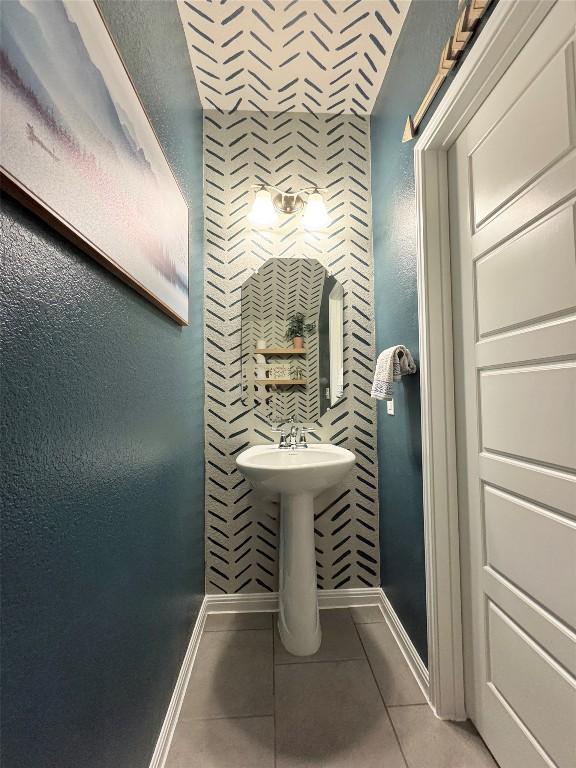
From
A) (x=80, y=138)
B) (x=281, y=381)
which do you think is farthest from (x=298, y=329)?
(x=80, y=138)

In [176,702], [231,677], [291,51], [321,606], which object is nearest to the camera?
[176,702]

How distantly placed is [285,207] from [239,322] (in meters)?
0.65

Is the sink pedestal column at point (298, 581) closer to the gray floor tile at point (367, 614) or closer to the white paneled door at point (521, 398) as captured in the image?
the gray floor tile at point (367, 614)

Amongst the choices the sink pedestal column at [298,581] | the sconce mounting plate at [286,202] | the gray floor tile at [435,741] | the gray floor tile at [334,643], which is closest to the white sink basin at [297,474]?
the sink pedestal column at [298,581]

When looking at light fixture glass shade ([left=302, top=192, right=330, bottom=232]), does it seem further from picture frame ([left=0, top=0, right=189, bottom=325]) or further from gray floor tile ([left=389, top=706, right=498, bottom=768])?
gray floor tile ([left=389, top=706, right=498, bottom=768])

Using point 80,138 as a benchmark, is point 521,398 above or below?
below

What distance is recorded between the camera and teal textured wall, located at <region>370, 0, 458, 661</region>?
1.36m

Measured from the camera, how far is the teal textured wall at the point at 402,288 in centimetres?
136

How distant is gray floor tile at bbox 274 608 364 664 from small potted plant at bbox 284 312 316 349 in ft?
4.45

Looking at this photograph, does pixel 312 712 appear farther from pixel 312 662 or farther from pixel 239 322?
pixel 239 322

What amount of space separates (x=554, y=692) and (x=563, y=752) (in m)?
0.12

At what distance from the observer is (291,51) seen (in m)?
1.64

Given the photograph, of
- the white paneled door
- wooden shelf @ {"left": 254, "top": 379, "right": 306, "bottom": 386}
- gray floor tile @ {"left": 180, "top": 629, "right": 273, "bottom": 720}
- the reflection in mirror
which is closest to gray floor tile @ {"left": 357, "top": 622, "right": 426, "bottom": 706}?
the white paneled door

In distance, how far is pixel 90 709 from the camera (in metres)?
0.68
